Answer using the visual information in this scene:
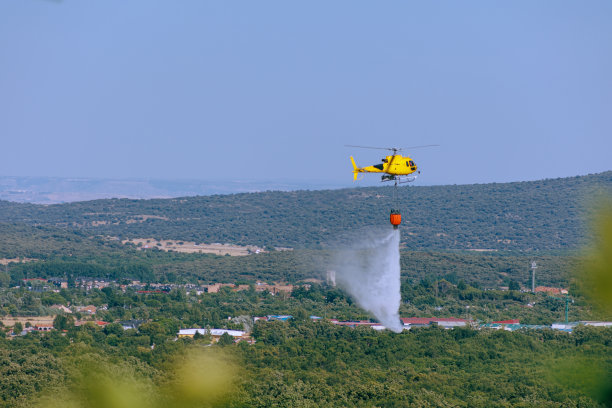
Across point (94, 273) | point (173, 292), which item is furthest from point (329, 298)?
point (94, 273)

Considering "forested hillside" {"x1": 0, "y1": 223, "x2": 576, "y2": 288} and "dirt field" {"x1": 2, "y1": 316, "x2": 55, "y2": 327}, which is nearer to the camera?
"dirt field" {"x1": 2, "y1": 316, "x2": 55, "y2": 327}

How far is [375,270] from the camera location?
70000 millimetres

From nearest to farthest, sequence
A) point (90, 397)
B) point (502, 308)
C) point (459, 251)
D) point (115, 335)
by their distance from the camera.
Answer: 1. point (90, 397)
2. point (115, 335)
3. point (502, 308)
4. point (459, 251)

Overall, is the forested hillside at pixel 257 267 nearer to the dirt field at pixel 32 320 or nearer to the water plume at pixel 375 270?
the dirt field at pixel 32 320

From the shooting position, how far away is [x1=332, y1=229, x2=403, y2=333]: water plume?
2677 inches

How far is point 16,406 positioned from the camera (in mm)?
45469

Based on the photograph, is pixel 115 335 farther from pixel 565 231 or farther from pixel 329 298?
pixel 565 231

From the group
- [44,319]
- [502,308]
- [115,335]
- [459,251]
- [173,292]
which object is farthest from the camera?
[459,251]

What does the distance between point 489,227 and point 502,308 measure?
8934 cm

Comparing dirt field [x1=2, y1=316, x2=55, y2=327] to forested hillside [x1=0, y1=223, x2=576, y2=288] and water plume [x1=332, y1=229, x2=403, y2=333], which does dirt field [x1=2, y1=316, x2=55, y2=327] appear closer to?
water plume [x1=332, y1=229, x2=403, y2=333]

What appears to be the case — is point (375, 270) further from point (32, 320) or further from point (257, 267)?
point (257, 267)

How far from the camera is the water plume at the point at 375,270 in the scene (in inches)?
2677

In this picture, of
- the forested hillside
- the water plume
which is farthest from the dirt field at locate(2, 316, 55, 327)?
the forested hillside

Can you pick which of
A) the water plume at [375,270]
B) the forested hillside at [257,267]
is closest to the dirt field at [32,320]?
the water plume at [375,270]
